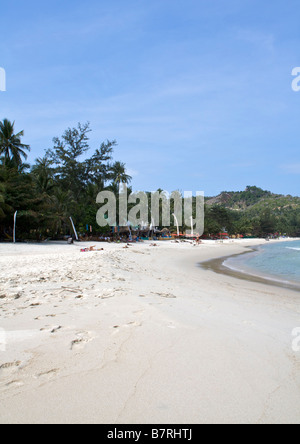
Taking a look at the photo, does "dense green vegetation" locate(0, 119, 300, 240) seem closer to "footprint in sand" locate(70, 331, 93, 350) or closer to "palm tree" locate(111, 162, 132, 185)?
"palm tree" locate(111, 162, 132, 185)

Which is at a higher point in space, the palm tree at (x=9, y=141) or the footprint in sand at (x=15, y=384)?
the palm tree at (x=9, y=141)

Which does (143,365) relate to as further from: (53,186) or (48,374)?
(53,186)

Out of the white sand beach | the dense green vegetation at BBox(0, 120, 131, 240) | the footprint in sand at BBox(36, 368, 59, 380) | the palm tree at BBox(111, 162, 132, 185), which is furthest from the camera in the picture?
the palm tree at BBox(111, 162, 132, 185)

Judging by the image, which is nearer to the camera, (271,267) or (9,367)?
(9,367)

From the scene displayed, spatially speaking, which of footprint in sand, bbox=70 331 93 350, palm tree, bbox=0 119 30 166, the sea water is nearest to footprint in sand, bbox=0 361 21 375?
footprint in sand, bbox=70 331 93 350

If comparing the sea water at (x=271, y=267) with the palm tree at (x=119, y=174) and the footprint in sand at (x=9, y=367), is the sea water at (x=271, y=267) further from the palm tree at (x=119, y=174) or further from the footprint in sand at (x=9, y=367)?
the palm tree at (x=119, y=174)

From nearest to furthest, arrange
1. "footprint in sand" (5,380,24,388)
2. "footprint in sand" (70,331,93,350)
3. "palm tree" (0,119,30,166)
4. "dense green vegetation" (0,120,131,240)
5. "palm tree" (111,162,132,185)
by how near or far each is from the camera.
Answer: "footprint in sand" (5,380,24,388)
"footprint in sand" (70,331,93,350)
"dense green vegetation" (0,120,131,240)
"palm tree" (0,119,30,166)
"palm tree" (111,162,132,185)

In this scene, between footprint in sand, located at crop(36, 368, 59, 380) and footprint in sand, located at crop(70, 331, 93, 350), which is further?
footprint in sand, located at crop(70, 331, 93, 350)

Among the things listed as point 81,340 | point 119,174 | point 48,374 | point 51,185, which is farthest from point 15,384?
point 119,174

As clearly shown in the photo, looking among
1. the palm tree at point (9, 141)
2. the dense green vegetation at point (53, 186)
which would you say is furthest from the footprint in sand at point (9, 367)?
the palm tree at point (9, 141)

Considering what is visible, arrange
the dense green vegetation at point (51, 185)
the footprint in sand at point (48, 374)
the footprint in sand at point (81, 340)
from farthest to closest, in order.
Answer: the dense green vegetation at point (51, 185)
the footprint in sand at point (81, 340)
the footprint in sand at point (48, 374)

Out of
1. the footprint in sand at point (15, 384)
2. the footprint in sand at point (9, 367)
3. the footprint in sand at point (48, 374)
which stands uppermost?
the footprint in sand at point (15, 384)

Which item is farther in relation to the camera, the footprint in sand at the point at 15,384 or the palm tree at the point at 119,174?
the palm tree at the point at 119,174
